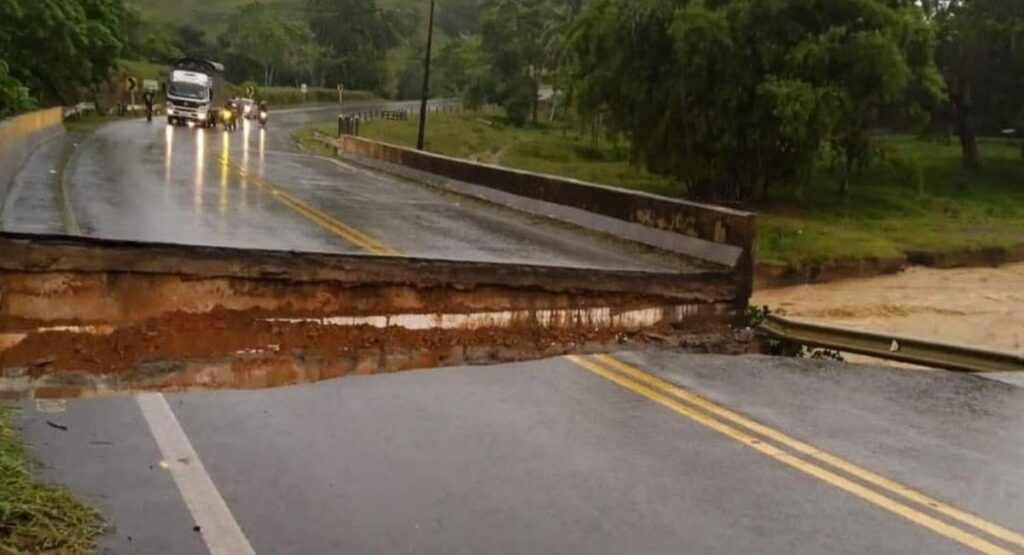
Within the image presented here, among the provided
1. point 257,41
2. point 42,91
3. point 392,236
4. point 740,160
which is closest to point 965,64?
point 740,160

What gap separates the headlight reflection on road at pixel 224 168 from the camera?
1913 cm

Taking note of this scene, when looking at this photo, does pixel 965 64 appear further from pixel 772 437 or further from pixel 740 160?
pixel 772 437

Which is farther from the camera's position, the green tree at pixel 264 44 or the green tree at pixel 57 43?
the green tree at pixel 264 44

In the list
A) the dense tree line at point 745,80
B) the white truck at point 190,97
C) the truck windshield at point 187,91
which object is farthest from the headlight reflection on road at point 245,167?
the dense tree line at point 745,80

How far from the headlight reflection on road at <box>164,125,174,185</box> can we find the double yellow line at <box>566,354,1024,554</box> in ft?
55.2

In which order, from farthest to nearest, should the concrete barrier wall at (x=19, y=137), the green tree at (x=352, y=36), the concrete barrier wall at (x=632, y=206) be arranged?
the green tree at (x=352, y=36), the concrete barrier wall at (x=19, y=137), the concrete barrier wall at (x=632, y=206)

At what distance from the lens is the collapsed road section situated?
8484 mm

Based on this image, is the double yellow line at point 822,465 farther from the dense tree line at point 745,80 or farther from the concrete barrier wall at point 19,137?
the dense tree line at point 745,80

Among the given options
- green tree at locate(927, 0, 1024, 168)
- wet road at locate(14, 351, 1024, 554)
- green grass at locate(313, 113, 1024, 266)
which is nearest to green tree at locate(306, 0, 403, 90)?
green grass at locate(313, 113, 1024, 266)

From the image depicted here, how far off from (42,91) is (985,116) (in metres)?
46.5

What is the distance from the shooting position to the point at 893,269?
93.6 ft

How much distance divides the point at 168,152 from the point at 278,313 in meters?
26.2

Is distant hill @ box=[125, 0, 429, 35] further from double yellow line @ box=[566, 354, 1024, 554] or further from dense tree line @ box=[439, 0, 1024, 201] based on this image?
double yellow line @ box=[566, 354, 1024, 554]

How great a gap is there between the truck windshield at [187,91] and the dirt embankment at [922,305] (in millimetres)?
38346
